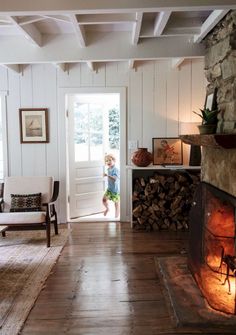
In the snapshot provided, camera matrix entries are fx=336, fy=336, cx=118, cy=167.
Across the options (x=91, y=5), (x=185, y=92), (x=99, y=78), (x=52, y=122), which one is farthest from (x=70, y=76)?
(x=91, y=5)

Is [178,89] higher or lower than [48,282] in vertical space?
higher

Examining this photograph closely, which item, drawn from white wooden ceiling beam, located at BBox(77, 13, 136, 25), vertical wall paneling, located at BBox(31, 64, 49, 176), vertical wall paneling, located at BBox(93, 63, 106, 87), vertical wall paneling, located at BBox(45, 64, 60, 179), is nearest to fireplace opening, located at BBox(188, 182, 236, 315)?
white wooden ceiling beam, located at BBox(77, 13, 136, 25)

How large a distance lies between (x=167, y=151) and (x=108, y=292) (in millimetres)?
2641

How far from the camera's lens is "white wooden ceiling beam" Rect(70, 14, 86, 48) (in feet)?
9.41

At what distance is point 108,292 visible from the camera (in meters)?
2.93

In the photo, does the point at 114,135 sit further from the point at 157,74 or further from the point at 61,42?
the point at 61,42

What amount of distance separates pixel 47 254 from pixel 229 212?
2.16 metres

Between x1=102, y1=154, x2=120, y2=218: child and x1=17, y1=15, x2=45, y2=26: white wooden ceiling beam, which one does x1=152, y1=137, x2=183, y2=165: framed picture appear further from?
x1=17, y1=15, x2=45, y2=26: white wooden ceiling beam

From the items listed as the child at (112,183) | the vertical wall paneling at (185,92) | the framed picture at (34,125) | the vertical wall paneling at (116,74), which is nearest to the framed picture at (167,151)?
the vertical wall paneling at (185,92)

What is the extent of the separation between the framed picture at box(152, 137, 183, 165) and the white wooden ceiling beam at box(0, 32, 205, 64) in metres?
1.54

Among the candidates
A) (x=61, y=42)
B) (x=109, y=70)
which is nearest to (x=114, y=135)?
(x=109, y=70)

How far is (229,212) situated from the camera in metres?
2.70

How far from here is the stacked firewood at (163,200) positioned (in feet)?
15.6

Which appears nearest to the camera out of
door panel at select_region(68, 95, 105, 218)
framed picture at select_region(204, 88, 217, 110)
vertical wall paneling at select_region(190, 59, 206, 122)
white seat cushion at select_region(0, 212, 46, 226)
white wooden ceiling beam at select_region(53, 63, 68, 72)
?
framed picture at select_region(204, 88, 217, 110)
